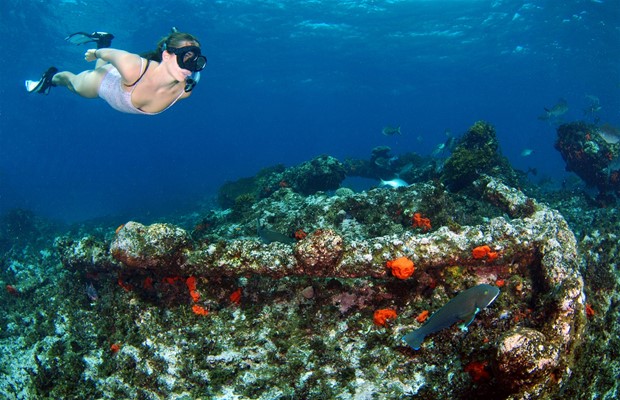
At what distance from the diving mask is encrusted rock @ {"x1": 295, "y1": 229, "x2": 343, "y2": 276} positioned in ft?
9.71

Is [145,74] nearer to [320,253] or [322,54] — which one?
[320,253]

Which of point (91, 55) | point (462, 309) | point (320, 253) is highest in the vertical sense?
point (91, 55)

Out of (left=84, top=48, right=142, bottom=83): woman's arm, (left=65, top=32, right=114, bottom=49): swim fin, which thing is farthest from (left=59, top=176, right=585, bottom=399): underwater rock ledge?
(left=65, top=32, right=114, bottom=49): swim fin

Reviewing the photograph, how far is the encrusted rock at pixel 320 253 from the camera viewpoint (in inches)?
170

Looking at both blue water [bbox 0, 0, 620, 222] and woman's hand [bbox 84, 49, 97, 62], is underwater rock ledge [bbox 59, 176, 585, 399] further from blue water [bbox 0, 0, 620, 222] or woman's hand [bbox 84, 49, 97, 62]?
blue water [bbox 0, 0, 620, 222]

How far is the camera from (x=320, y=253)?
14.2 ft

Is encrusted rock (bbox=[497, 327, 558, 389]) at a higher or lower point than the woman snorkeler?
lower

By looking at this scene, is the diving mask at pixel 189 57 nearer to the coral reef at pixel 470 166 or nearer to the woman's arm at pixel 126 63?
the woman's arm at pixel 126 63

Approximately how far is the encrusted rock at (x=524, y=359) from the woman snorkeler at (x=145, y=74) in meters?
4.97

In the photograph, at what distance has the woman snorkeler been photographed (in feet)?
16.3

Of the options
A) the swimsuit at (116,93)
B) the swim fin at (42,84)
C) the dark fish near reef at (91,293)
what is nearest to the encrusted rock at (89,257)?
the dark fish near reef at (91,293)

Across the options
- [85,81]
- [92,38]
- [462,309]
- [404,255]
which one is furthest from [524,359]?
[92,38]

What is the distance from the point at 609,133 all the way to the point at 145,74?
13319 millimetres

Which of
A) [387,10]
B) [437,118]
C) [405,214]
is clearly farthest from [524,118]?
[405,214]
